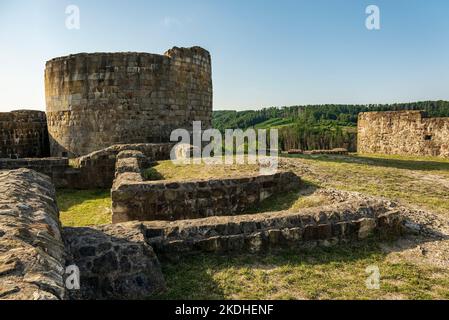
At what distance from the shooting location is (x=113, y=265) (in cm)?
358

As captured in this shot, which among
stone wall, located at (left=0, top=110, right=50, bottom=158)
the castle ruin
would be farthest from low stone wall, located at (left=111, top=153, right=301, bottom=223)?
stone wall, located at (left=0, top=110, right=50, bottom=158)

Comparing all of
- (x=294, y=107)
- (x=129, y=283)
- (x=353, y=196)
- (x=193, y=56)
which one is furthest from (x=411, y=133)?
(x=294, y=107)

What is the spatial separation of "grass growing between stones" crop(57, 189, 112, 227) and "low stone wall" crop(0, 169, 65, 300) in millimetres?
3714

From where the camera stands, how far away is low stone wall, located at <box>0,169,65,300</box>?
2.10 meters

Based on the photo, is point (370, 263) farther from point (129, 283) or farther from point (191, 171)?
point (191, 171)

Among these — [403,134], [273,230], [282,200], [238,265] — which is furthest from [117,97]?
Result: [403,134]

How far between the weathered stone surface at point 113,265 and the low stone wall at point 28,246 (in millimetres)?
386

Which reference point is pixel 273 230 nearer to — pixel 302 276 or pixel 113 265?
pixel 302 276

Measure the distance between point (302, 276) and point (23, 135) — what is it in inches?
638

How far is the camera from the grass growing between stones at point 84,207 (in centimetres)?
818

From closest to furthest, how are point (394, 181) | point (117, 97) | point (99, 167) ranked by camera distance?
point (394, 181) < point (99, 167) < point (117, 97)

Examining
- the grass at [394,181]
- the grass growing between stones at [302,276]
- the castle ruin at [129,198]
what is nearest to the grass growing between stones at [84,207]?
the castle ruin at [129,198]

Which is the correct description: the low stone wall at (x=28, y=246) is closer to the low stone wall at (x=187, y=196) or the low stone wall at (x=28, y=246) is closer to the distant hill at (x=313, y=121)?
the low stone wall at (x=187, y=196)

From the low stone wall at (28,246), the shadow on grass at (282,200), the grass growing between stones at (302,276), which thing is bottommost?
the grass growing between stones at (302,276)
